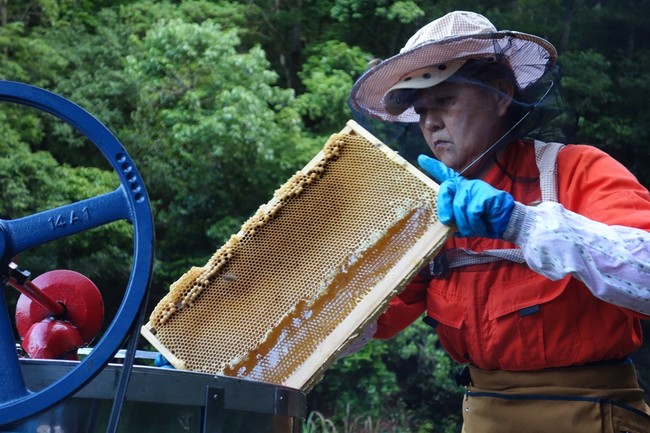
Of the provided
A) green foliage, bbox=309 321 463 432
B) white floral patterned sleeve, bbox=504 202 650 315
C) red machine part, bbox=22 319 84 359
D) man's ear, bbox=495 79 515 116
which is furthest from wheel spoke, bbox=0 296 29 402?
green foliage, bbox=309 321 463 432

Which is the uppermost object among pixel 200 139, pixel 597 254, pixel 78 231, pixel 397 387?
pixel 78 231

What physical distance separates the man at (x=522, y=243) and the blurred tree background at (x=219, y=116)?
268 inches

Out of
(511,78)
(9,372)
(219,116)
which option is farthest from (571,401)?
(219,116)

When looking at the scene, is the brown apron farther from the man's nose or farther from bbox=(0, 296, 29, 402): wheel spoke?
bbox=(0, 296, 29, 402): wheel spoke

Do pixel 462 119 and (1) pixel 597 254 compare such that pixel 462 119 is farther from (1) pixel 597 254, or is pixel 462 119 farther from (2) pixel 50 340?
(2) pixel 50 340

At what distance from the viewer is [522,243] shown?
6.87 feet

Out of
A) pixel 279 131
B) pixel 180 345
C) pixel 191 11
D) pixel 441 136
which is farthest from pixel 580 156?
pixel 191 11

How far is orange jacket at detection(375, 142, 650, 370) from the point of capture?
2.23m

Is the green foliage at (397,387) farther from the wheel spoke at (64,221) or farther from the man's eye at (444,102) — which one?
the wheel spoke at (64,221)

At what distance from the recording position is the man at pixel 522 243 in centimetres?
204

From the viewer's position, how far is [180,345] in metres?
2.14

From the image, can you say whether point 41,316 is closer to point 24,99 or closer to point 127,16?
point 24,99

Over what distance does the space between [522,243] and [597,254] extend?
0.59ft

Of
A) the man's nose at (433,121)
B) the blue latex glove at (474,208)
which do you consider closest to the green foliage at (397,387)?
the man's nose at (433,121)
